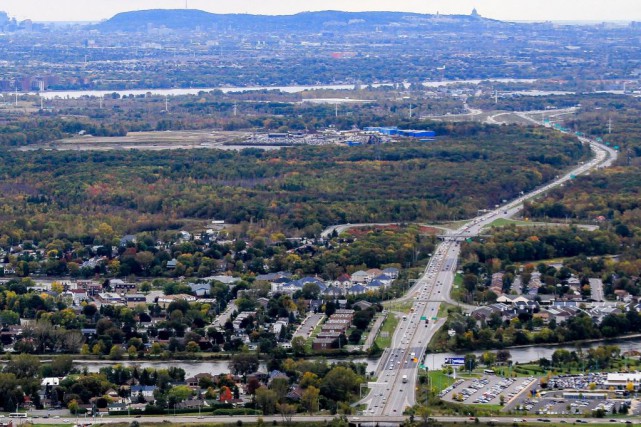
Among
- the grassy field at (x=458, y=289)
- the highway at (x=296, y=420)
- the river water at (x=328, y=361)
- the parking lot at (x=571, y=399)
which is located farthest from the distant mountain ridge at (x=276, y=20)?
the highway at (x=296, y=420)

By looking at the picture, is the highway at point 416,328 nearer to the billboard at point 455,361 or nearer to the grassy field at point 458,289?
the grassy field at point 458,289

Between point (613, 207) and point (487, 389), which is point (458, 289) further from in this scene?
point (613, 207)

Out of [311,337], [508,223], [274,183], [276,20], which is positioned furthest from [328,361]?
[276,20]

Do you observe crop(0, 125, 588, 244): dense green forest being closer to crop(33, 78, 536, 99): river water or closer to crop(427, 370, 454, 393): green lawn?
crop(427, 370, 454, 393): green lawn

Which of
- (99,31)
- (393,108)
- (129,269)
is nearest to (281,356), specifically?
(129,269)

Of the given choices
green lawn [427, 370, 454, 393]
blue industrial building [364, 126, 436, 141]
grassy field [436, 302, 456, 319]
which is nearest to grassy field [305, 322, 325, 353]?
grassy field [436, 302, 456, 319]

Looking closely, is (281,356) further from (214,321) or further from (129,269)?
(129,269)
